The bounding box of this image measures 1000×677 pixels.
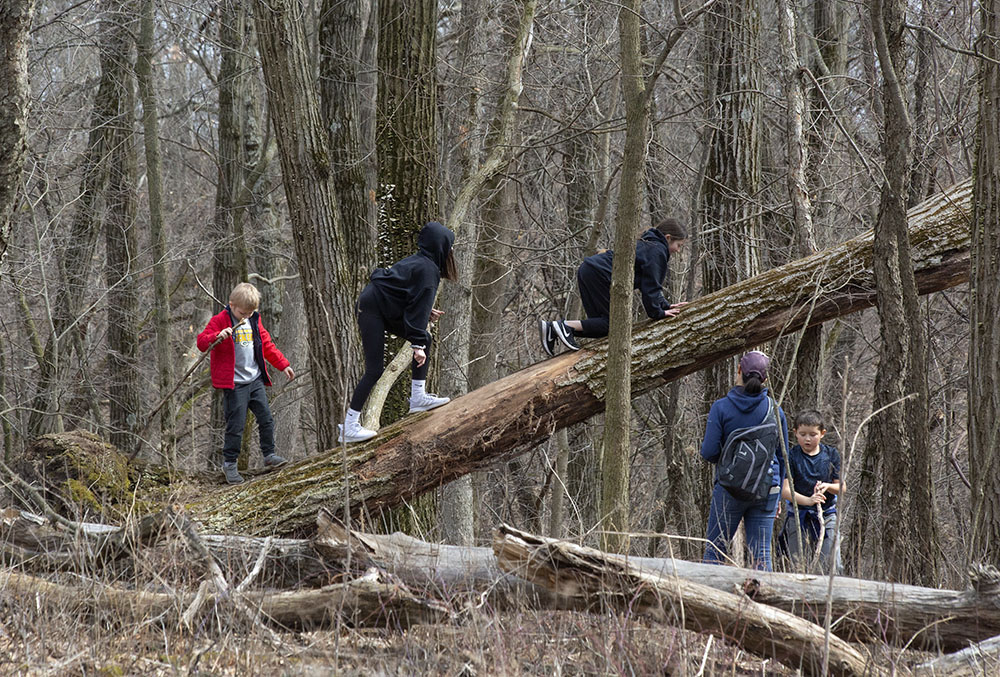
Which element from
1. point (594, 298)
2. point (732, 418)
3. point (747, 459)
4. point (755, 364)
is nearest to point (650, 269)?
point (594, 298)

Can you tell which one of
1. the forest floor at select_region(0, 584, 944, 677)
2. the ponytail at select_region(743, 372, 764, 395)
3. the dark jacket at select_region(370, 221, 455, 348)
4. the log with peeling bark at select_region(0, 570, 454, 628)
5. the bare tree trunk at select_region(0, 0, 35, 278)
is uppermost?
the bare tree trunk at select_region(0, 0, 35, 278)

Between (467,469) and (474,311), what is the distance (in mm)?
6141

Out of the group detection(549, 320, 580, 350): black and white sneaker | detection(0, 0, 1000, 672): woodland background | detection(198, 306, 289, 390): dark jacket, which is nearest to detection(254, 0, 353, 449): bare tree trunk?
detection(0, 0, 1000, 672): woodland background

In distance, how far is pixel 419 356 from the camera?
6031 mm

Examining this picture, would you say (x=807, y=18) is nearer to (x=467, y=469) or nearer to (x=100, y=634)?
(x=467, y=469)

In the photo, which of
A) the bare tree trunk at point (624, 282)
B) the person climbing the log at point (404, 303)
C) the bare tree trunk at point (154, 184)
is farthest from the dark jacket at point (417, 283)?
the bare tree trunk at point (154, 184)

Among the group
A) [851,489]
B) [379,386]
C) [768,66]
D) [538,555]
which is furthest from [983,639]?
[851,489]

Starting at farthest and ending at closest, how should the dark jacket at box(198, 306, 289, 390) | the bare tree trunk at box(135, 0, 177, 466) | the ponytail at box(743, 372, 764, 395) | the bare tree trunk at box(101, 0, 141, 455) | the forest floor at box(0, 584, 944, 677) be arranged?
the bare tree trunk at box(101, 0, 141, 455) → the bare tree trunk at box(135, 0, 177, 466) → the dark jacket at box(198, 306, 289, 390) → the ponytail at box(743, 372, 764, 395) → the forest floor at box(0, 584, 944, 677)

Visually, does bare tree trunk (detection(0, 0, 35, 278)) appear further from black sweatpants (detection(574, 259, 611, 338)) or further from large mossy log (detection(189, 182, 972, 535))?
black sweatpants (detection(574, 259, 611, 338))

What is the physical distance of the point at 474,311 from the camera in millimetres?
12055

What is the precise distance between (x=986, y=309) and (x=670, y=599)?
8.73 feet

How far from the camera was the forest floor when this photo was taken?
12.4 ft

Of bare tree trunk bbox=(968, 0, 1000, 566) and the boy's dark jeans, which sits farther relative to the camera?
the boy's dark jeans

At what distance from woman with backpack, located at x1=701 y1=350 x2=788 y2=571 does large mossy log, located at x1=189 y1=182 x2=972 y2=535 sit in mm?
500
